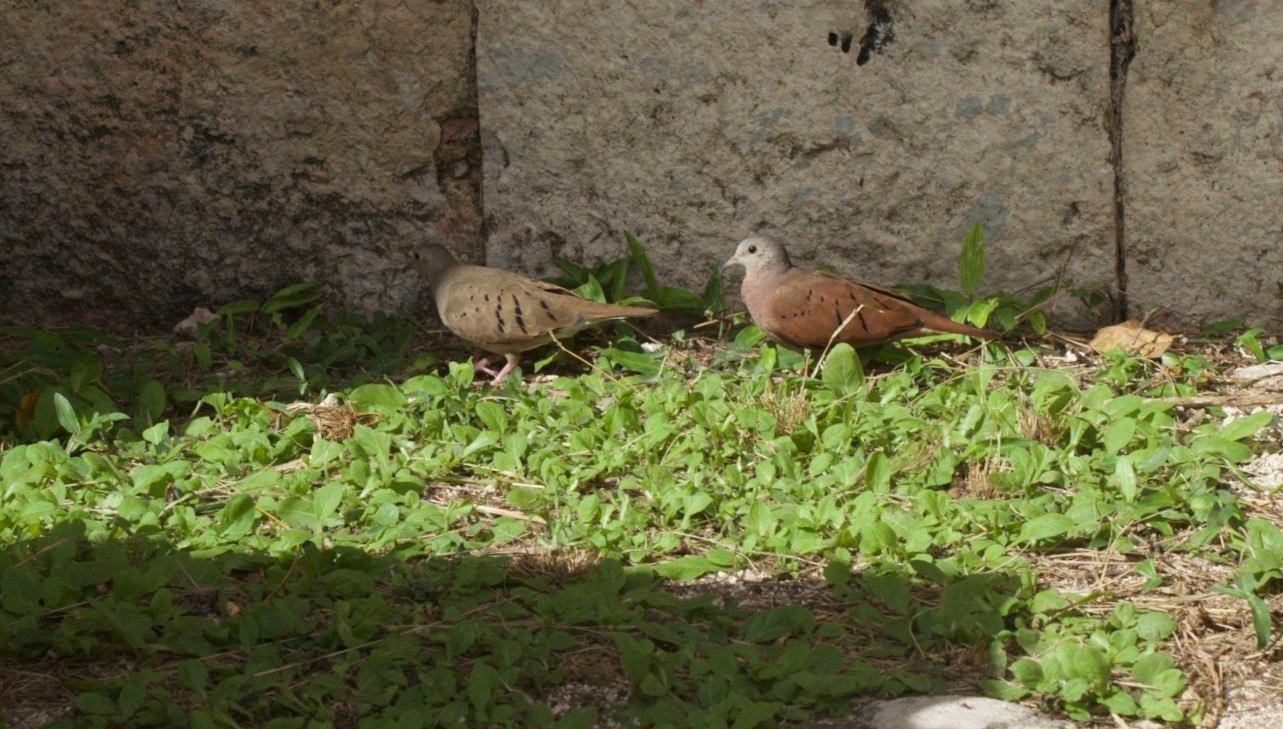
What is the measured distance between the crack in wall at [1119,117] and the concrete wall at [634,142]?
11 millimetres

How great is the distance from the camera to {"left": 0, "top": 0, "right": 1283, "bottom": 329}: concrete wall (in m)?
5.33

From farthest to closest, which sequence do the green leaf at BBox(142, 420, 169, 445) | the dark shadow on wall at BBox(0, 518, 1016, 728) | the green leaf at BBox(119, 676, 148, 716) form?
1. the green leaf at BBox(142, 420, 169, 445)
2. the dark shadow on wall at BBox(0, 518, 1016, 728)
3. the green leaf at BBox(119, 676, 148, 716)

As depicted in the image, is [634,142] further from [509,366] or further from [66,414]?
[66,414]

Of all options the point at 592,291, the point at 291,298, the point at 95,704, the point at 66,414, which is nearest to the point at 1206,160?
the point at 592,291

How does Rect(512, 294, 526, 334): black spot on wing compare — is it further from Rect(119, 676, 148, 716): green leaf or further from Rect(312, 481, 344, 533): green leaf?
Rect(119, 676, 148, 716): green leaf

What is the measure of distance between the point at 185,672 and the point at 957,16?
12.1 feet

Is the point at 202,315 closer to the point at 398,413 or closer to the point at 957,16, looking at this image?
the point at 398,413

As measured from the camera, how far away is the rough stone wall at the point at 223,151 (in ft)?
18.0

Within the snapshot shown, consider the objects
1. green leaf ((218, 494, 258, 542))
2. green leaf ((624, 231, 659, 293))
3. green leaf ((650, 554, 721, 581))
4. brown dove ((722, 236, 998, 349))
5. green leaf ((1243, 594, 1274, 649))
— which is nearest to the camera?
green leaf ((1243, 594, 1274, 649))

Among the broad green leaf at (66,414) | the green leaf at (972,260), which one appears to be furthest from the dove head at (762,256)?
the broad green leaf at (66,414)

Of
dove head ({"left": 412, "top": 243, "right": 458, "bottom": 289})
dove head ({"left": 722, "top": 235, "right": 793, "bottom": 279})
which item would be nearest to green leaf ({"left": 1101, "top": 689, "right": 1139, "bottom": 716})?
dove head ({"left": 722, "top": 235, "right": 793, "bottom": 279})

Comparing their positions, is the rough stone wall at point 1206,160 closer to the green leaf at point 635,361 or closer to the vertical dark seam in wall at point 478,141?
the green leaf at point 635,361

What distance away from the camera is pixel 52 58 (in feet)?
18.0

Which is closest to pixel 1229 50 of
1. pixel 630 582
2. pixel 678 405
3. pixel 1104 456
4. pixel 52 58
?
pixel 1104 456
